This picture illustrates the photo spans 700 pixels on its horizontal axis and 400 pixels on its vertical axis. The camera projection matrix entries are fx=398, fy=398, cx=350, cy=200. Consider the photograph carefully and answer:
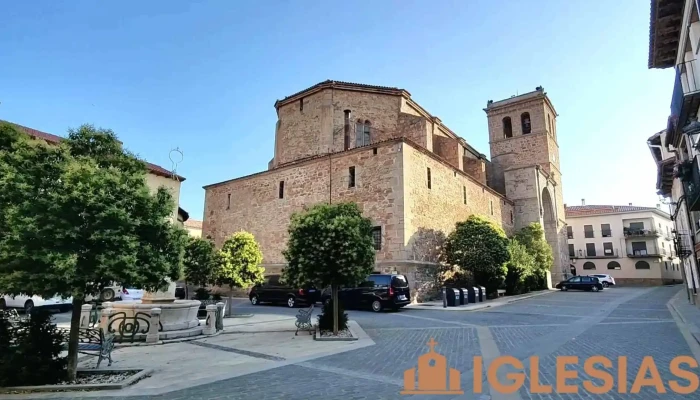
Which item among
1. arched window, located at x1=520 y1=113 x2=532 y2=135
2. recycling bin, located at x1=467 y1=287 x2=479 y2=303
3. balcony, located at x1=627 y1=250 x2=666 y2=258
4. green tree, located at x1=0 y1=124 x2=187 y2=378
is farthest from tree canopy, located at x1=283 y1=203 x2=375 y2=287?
balcony, located at x1=627 y1=250 x2=666 y2=258

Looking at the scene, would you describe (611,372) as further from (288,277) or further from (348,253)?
(288,277)

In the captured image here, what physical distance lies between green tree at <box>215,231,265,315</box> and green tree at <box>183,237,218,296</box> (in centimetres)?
31

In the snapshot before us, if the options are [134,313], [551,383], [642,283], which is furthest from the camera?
[642,283]

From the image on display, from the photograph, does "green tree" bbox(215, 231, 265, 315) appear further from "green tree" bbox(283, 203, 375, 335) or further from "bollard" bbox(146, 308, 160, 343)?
"bollard" bbox(146, 308, 160, 343)

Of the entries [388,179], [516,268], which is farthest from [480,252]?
[388,179]

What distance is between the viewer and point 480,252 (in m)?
20.4

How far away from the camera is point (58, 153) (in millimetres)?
5562

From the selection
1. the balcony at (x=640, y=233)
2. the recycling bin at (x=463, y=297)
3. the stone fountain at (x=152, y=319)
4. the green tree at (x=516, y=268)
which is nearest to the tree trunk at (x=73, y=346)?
the stone fountain at (x=152, y=319)

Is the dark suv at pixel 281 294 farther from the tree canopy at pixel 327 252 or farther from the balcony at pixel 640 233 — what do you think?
the balcony at pixel 640 233

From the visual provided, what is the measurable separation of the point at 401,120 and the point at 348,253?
57.8 ft

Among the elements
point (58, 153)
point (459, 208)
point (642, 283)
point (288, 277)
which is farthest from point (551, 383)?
point (642, 283)

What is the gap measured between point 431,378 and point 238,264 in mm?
10929

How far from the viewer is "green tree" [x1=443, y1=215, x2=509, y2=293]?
2030 centimetres

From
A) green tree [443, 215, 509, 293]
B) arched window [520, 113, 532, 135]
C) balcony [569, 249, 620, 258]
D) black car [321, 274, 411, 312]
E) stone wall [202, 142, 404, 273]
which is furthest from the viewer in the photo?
balcony [569, 249, 620, 258]
